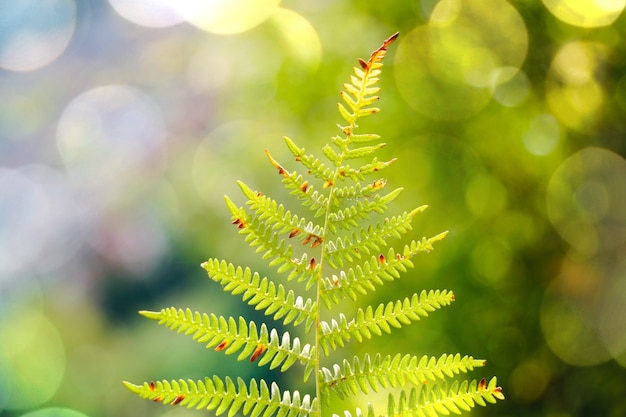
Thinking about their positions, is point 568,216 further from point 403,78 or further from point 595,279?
point 403,78

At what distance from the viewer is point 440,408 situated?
1.23ft

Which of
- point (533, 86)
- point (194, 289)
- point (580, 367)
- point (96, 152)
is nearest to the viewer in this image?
point (580, 367)

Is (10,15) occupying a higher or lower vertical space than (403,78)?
higher

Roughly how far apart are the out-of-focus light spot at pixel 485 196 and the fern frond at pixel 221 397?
2.25 metres

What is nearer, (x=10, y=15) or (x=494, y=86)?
(x=494, y=86)

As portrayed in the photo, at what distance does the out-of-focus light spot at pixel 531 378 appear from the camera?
2.39 metres

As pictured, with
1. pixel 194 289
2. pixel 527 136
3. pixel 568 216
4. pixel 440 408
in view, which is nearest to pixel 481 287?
pixel 568 216

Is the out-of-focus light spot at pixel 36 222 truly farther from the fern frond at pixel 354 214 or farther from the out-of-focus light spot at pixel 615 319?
the fern frond at pixel 354 214

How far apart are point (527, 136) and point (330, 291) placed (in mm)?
2299

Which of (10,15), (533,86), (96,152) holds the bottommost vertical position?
(533,86)

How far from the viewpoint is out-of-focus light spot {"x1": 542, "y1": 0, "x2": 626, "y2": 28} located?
2.47m

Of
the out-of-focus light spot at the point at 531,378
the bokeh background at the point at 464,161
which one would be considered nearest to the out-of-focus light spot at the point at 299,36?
the bokeh background at the point at 464,161

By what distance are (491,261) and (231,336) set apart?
2215mm

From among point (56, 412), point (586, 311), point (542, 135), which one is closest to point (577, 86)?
point (542, 135)
